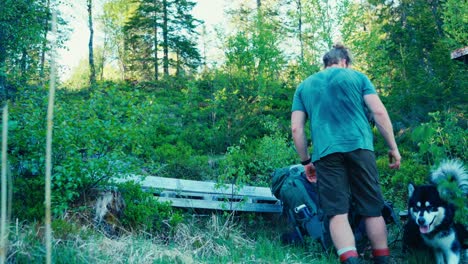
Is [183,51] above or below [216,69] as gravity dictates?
above

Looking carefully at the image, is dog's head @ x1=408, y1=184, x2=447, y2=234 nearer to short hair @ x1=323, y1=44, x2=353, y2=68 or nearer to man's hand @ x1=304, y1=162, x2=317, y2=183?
man's hand @ x1=304, y1=162, x2=317, y2=183

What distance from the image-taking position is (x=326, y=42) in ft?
47.1

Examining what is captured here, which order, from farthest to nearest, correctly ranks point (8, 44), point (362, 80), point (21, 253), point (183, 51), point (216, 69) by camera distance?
point (183, 51), point (216, 69), point (8, 44), point (362, 80), point (21, 253)

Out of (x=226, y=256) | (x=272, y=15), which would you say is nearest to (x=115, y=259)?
(x=226, y=256)

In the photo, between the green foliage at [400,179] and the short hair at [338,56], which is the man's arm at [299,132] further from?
the green foliage at [400,179]

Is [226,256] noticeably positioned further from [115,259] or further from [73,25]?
[73,25]

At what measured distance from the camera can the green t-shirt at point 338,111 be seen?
3.87m

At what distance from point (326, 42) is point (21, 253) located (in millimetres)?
12309

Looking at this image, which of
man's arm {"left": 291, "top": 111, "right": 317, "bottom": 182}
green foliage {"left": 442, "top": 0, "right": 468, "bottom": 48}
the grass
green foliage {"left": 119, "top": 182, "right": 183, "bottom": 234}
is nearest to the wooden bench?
the grass

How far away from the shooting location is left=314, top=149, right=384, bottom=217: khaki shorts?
3.86 m

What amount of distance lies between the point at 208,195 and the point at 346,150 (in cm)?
242

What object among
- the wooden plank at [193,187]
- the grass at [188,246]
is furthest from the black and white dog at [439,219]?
the wooden plank at [193,187]

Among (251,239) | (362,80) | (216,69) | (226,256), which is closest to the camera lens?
(362,80)

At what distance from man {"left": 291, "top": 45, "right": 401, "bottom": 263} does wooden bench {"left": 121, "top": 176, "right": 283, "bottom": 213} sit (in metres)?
1.85
